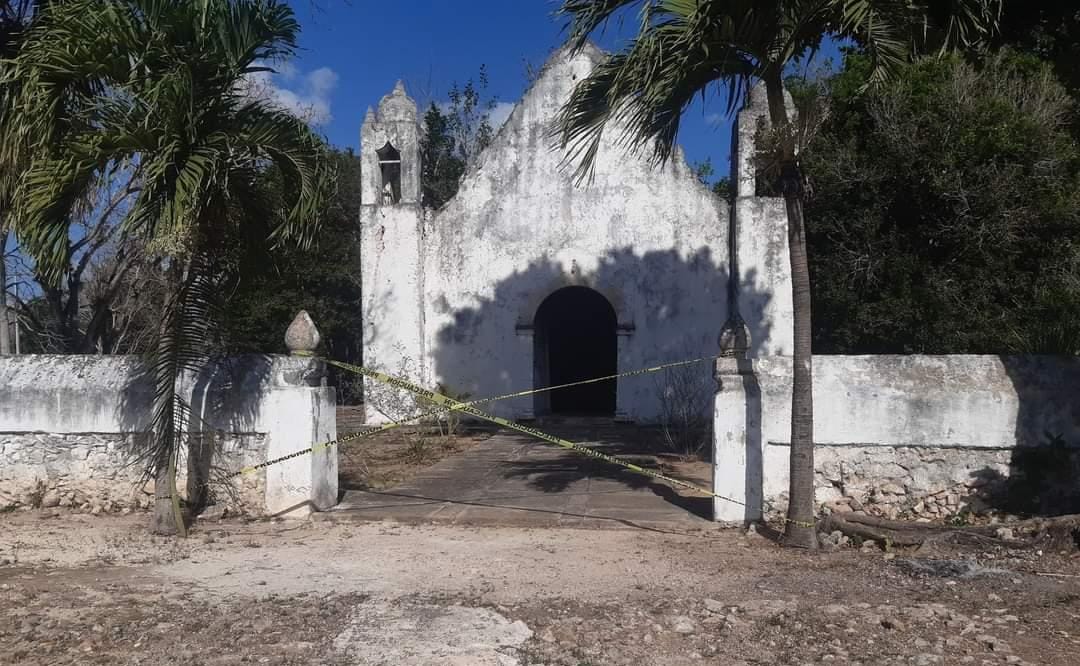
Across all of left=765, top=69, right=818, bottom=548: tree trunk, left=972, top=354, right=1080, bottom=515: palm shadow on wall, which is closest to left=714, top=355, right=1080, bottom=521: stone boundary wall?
left=972, top=354, right=1080, bottom=515: palm shadow on wall

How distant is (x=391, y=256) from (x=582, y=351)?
575cm

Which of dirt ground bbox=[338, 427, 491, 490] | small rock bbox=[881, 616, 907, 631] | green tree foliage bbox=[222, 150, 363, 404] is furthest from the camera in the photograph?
green tree foliage bbox=[222, 150, 363, 404]

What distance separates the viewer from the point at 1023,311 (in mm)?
12336

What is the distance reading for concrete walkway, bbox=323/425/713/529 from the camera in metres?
7.50

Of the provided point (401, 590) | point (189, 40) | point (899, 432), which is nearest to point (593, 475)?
point (899, 432)

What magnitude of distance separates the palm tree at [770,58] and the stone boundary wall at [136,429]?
3.28 metres

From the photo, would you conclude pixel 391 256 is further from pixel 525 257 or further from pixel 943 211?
pixel 943 211

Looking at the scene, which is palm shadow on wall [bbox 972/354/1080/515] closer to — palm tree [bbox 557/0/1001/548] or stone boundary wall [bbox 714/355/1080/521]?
stone boundary wall [bbox 714/355/1080/521]

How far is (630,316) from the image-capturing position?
14.5m

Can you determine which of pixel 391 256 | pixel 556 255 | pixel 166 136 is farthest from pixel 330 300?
pixel 166 136

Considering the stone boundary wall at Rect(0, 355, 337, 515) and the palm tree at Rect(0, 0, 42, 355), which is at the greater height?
the palm tree at Rect(0, 0, 42, 355)

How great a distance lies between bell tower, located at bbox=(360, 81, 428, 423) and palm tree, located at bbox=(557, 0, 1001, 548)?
8.27 m

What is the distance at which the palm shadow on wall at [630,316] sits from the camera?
1426 centimetres

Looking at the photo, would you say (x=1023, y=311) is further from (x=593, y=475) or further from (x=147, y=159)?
(x=147, y=159)
